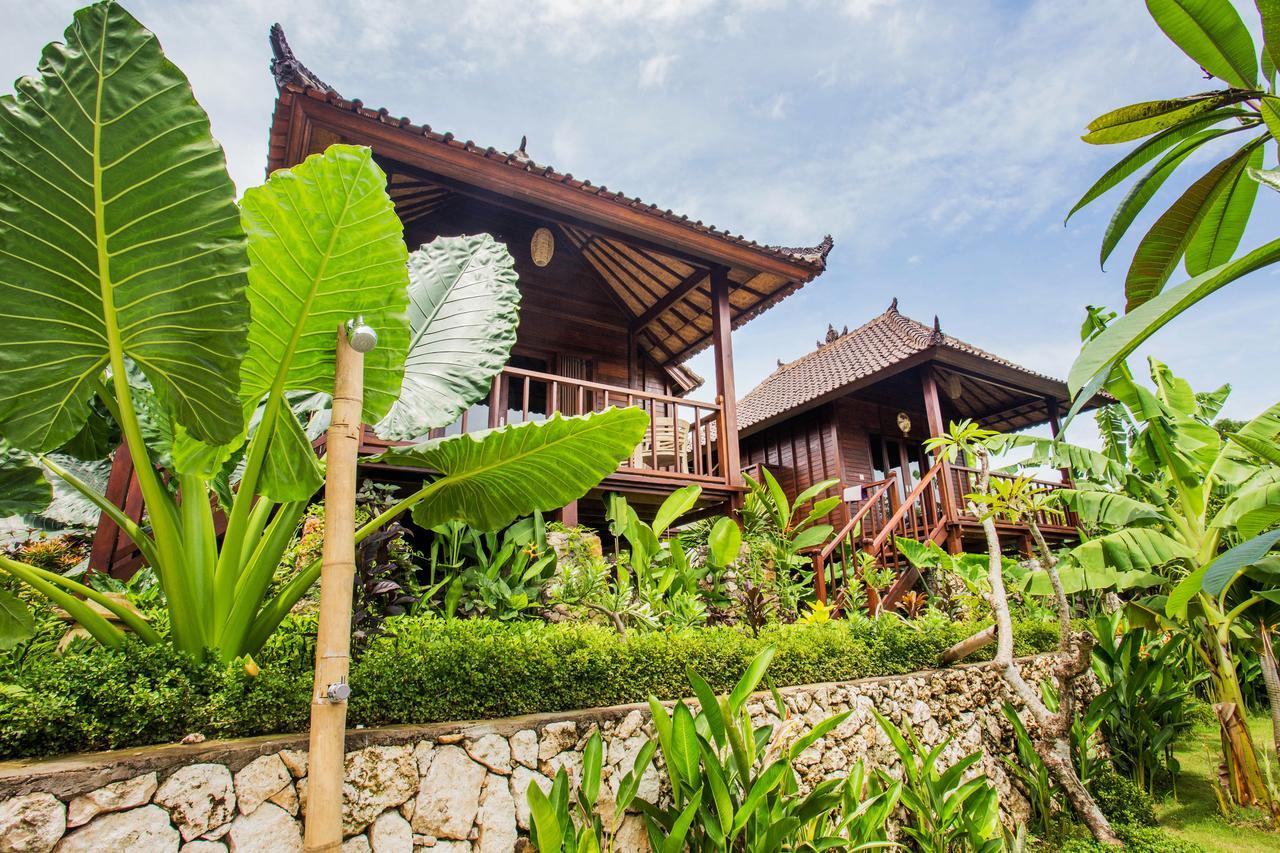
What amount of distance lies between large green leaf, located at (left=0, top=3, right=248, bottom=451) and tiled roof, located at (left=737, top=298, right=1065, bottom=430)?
901 centimetres

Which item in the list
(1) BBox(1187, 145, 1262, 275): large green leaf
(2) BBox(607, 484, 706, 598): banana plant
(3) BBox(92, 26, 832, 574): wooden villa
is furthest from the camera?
(3) BBox(92, 26, 832, 574): wooden villa

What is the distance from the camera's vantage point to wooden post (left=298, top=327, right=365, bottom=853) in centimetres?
170

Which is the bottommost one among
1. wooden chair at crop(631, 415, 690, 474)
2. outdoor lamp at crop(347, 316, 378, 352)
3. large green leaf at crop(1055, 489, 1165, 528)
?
large green leaf at crop(1055, 489, 1165, 528)

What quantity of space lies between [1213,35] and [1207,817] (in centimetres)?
545

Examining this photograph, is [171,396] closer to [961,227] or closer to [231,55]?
[231,55]

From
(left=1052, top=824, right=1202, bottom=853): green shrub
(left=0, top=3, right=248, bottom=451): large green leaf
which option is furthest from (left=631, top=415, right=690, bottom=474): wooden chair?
(left=0, top=3, right=248, bottom=451): large green leaf

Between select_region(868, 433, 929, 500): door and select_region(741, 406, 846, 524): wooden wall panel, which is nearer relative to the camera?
select_region(741, 406, 846, 524): wooden wall panel

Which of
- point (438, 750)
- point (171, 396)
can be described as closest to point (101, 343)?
point (171, 396)

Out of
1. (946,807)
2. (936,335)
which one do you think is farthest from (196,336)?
(936,335)

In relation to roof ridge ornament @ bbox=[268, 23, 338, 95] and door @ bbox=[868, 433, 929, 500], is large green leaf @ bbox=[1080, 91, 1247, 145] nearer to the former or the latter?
roof ridge ornament @ bbox=[268, 23, 338, 95]

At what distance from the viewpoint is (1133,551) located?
4.73m

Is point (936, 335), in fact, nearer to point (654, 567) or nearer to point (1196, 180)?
point (654, 567)

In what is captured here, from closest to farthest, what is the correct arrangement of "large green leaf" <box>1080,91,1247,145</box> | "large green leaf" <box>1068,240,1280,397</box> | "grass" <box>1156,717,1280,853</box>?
"large green leaf" <box>1068,240,1280,397</box>, "large green leaf" <box>1080,91,1247,145</box>, "grass" <box>1156,717,1280,853</box>

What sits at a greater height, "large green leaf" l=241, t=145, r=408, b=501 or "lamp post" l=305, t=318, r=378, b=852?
"large green leaf" l=241, t=145, r=408, b=501
